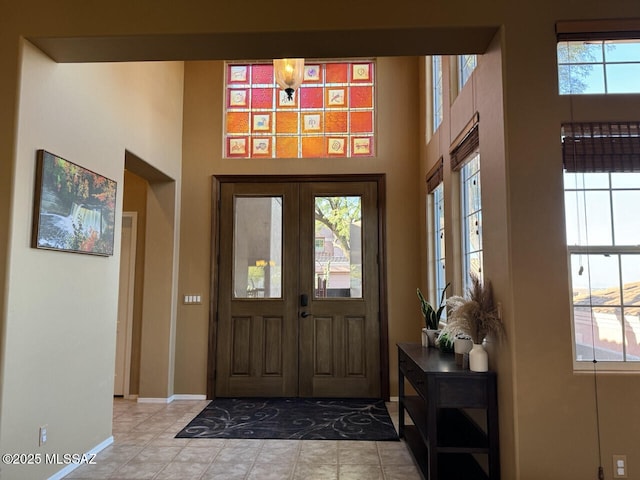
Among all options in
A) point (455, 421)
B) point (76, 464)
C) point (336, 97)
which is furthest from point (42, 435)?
point (336, 97)

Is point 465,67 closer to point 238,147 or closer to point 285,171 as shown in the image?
point 285,171

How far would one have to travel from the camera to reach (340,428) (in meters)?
3.95

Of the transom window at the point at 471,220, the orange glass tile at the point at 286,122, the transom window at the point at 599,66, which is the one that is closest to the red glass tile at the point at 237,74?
the orange glass tile at the point at 286,122

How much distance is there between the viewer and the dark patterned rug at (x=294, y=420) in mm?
3791

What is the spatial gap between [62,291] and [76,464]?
1.27 m

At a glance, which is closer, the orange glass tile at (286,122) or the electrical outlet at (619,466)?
the electrical outlet at (619,466)

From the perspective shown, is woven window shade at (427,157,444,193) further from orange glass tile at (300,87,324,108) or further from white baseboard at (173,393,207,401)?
white baseboard at (173,393,207,401)

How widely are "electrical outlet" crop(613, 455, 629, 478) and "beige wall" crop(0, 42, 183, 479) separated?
3364 mm

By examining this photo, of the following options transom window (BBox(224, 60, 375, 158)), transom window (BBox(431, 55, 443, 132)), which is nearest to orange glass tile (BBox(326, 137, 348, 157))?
transom window (BBox(224, 60, 375, 158))

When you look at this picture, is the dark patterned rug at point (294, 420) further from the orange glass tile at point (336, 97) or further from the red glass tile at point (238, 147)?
the orange glass tile at point (336, 97)

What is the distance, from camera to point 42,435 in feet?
9.00

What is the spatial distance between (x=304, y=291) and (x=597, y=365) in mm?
3238

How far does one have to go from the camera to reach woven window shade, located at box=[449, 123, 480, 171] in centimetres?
307

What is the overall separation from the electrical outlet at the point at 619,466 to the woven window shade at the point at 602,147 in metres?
1.57
